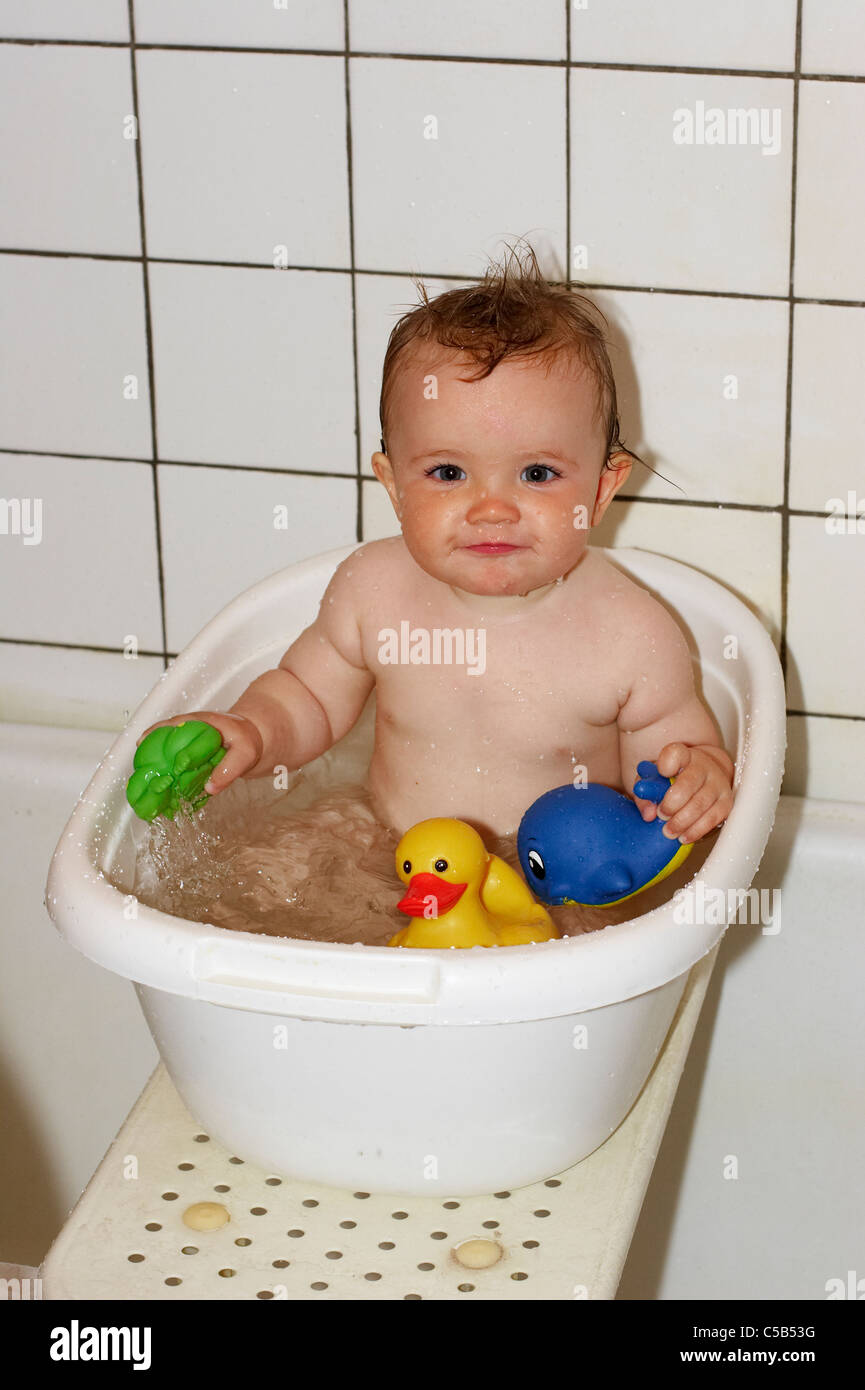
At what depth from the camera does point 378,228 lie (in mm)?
1348

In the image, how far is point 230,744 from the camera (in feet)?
3.90

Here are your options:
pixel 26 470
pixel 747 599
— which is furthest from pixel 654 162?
pixel 26 470

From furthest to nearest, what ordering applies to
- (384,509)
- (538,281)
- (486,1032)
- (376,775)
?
1. (384,509)
2. (376,775)
3. (538,281)
4. (486,1032)

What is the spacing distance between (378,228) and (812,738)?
560 millimetres

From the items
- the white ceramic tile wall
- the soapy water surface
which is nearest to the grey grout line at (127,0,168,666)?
the white ceramic tile wall

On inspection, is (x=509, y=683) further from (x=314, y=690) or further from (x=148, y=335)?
(x=148, y=335)

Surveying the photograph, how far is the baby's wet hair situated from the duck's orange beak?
344 mm

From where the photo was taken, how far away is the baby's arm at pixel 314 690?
1.25 m

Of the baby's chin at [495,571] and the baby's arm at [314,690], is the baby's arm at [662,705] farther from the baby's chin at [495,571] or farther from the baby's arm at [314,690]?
the baby's arm at [314,690]

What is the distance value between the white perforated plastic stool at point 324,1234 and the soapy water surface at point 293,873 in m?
0.17

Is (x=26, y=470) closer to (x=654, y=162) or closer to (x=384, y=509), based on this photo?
(x=384, y=509)

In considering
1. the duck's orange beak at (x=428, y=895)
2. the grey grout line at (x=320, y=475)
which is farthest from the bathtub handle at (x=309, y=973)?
the grey grout line at (x=320, y=475)

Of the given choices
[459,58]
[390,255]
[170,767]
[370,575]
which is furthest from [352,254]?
[170,767]

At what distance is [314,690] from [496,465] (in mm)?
272
